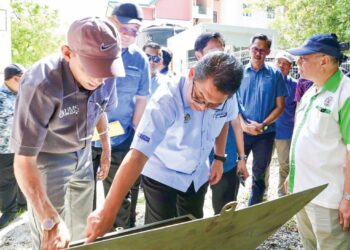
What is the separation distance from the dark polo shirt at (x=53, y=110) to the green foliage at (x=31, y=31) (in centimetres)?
1231

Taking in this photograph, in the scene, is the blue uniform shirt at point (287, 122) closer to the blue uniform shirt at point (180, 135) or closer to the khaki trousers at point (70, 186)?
the blue uniform shirt at point (180, 135)

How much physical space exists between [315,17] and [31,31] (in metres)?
10.7

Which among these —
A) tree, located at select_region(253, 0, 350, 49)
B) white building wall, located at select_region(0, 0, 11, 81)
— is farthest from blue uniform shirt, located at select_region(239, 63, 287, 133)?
tree, located at select_region(253, 0, 350, 49)

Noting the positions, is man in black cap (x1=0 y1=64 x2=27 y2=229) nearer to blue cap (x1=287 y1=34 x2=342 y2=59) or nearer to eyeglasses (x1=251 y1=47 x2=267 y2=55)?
eyeglasses (x1=251 y1=47 x2=267 y2=55)

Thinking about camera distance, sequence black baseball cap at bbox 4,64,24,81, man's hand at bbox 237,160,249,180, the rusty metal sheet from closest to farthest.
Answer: the rusty metal sheet, man's hand at bbox 237,160,249,180, black baseball cap at bbox 4,64,24,81

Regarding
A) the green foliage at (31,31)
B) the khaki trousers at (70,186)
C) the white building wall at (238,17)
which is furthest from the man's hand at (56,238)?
the white building wall at (238,17)

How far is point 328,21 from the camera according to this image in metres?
10.5

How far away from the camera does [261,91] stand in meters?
3.84

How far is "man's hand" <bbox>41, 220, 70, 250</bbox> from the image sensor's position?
151cm

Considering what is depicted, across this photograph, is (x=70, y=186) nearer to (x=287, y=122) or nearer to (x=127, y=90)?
(x=127, y=90)

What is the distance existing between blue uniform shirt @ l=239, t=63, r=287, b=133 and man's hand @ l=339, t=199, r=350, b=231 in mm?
1955

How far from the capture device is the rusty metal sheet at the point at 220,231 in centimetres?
109

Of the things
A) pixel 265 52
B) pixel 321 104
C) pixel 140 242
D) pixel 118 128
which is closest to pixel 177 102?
pixel 321 104

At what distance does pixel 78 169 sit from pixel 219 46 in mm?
1539
